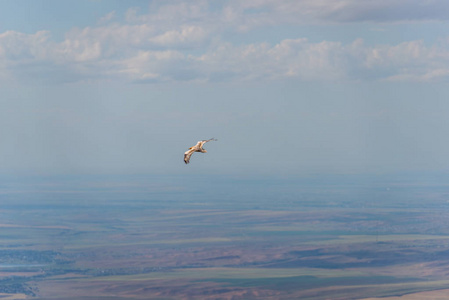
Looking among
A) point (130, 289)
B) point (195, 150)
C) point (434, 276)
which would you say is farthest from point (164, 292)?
point (195, 150)

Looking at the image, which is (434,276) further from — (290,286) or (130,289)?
(130,289)

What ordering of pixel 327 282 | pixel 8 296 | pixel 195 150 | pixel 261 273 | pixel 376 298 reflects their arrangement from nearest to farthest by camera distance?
1. pixel 195 150
2. pixel 376 298
3. pixel 8 296
4. pixel 327 282
5. pixel 261 273

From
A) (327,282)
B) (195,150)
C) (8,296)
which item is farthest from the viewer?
(327,282)

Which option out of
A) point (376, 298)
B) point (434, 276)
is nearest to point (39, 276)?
point (376, 298)

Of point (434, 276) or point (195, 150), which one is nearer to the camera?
point (195, 150)

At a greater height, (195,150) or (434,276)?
(195,150)

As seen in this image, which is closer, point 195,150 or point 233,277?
point 195,150

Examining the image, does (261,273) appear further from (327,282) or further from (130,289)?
(130,289)

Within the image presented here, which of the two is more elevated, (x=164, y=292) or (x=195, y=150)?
(x=195, y=150)

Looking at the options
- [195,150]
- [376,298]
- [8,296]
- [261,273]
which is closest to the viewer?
[195,150]
